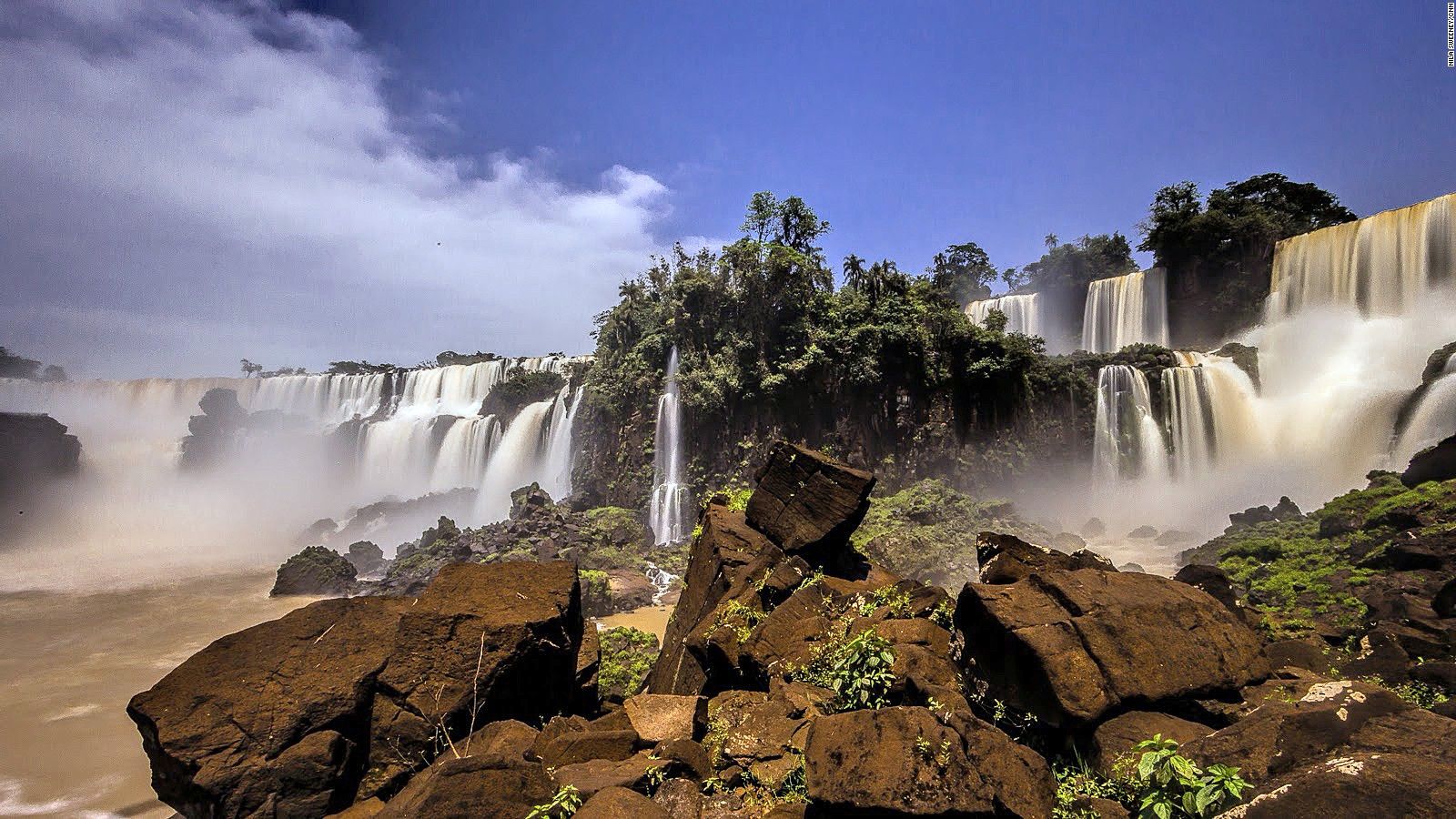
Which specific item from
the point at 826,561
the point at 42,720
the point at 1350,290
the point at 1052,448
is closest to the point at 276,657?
the point at 826,561

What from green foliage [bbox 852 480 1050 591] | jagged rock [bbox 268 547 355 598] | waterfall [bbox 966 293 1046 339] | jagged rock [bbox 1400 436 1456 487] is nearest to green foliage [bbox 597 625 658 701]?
green foliage [bbox 852 480 1050 591]

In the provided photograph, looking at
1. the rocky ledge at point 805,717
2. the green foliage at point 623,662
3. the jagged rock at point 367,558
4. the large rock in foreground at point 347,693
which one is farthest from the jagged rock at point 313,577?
the rocky ledge at point 805,717

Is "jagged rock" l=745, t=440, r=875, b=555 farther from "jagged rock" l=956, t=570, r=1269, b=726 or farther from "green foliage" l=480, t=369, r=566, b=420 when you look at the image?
"green foliage" l=480, t=369, r=566, b=420

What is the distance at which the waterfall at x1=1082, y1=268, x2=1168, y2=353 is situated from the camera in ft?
103

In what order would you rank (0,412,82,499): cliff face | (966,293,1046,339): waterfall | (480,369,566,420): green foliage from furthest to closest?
(966,293,1046,339): waterfall
(480,369,566,420): green foliage
(0,412,82,499): cliff face

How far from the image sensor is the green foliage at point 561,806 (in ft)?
9.86

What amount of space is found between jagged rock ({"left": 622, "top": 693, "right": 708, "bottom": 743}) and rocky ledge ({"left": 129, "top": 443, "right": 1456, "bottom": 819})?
0.9 inches

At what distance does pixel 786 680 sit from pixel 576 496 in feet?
74.7

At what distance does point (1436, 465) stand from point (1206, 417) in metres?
13.3

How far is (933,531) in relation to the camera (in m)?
15.8

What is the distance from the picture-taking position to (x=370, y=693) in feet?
13.6

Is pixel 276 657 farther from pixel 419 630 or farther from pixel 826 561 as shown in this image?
pixel 826 561

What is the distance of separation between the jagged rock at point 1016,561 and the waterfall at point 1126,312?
3223cm

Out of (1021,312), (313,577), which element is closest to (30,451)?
(313,577)
